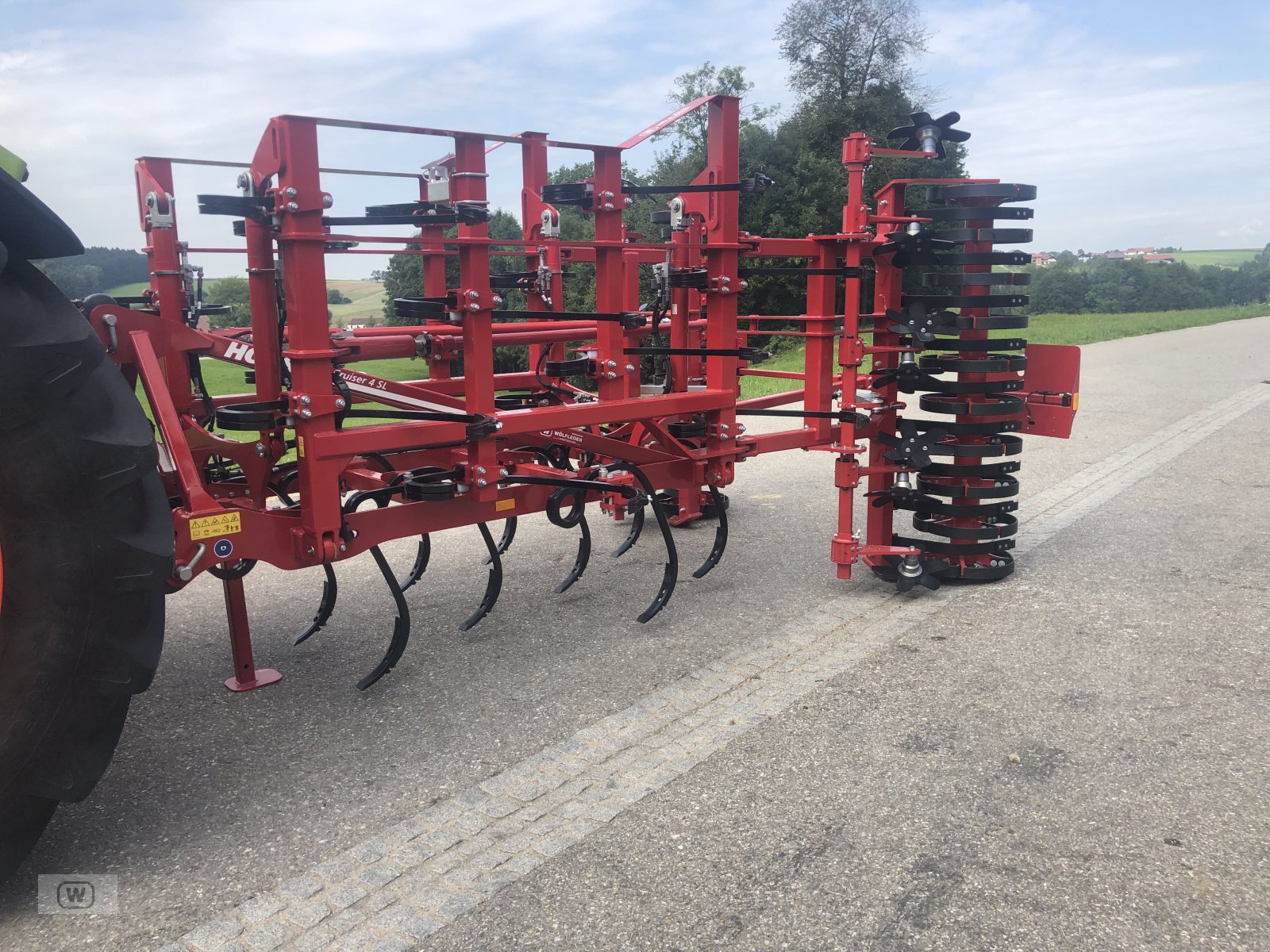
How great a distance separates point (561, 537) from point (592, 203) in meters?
2.50

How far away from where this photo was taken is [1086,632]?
14.3 ft

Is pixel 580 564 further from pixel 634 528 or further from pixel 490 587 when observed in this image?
pixel 490 587

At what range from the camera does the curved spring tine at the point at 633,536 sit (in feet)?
16.3

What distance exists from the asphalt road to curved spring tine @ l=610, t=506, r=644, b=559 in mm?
148

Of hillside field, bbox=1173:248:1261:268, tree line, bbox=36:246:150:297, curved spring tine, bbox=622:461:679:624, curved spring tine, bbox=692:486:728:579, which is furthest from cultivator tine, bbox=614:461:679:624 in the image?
hillside field, bbox=1173:248:1261:268

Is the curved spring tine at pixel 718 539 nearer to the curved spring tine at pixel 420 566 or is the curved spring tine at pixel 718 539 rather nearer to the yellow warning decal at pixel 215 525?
the curved spring tine at pixel 420 566

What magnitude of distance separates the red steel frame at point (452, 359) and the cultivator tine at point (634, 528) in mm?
148

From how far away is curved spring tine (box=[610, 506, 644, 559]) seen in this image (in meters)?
4.98

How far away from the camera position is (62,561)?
7.67 ft

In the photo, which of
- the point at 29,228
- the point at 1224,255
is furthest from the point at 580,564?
the point at 1224,255

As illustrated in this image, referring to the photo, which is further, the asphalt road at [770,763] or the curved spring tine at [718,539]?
the curved spring tine at [718,539]

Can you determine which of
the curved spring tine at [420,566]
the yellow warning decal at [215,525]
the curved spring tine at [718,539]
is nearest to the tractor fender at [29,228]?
the yellow warning decal at [215,525]

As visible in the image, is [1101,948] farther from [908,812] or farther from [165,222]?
[165,222]

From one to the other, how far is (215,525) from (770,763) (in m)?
1.94
